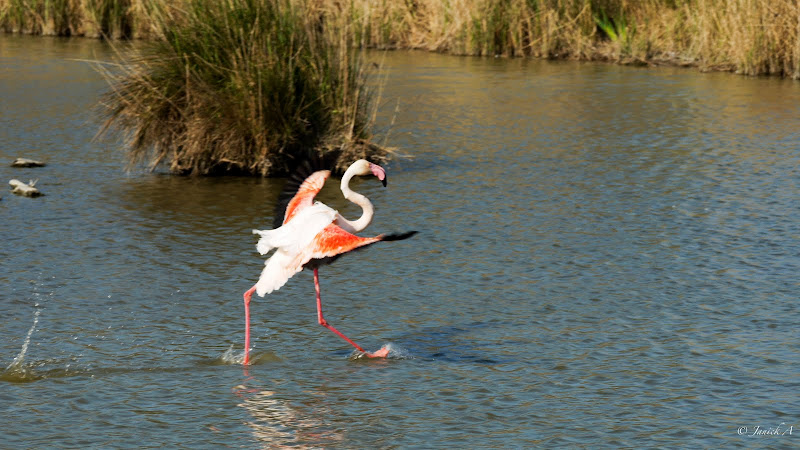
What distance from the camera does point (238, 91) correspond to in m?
9.83

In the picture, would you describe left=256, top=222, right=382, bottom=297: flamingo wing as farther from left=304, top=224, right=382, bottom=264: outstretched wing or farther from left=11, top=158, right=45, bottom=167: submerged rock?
left=11, top=158, right=45, bottom=167: submerged rock

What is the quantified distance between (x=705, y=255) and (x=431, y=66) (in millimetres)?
10548

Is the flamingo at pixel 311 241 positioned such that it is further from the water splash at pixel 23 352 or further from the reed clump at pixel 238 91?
the reed clump at pixel 238 91

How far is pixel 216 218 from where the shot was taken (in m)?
8.98

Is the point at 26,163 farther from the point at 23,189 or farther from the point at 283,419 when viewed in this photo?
the point at 283,419

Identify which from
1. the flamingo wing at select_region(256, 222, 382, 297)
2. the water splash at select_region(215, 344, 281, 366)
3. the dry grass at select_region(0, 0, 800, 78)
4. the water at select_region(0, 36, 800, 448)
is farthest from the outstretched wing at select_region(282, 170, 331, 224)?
the dry grass at select_region(0, 0, 800, 78)

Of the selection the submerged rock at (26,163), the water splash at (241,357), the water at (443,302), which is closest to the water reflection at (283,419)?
the water at (443,302)

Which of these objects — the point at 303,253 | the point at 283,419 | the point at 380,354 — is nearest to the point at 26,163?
the point at 303,253

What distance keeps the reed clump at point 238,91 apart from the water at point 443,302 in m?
0.28

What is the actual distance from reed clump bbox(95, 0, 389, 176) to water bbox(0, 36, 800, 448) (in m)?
0.28

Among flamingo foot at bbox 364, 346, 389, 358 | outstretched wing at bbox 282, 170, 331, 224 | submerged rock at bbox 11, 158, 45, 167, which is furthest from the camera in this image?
submerged rock at bbox 11, 158, 45, 167

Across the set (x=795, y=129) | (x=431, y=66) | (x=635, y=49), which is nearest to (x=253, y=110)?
(x=795, y=129)

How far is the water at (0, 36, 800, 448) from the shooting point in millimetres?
5199

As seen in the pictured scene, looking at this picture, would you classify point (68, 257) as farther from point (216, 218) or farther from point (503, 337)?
point (503, 337)
